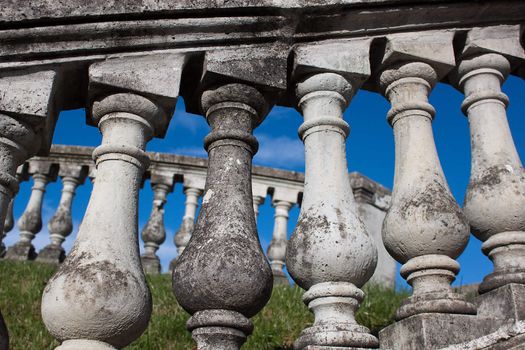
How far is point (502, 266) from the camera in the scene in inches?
105

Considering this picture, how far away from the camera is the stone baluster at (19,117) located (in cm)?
251

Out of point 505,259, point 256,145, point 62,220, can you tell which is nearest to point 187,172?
point 62,220

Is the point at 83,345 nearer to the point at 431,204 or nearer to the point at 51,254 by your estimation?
the point at 431,204

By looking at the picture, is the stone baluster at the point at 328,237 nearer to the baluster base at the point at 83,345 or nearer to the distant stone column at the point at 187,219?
the baluster base at the point at 83,345

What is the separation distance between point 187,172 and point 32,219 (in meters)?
1.94

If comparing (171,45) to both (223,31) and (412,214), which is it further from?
(412,214)

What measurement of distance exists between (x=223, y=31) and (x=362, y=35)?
0.68 meters

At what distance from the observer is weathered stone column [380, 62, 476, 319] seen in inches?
94.1

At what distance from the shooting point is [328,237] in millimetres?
2291

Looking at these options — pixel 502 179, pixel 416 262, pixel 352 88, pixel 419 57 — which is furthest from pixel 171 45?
pixel 502 179

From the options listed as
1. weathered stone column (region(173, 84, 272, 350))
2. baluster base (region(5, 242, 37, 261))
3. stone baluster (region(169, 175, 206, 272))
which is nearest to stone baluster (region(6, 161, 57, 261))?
baluster base (region(5, 242, 37, 261))

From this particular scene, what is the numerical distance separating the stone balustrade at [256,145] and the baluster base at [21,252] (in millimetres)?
4717

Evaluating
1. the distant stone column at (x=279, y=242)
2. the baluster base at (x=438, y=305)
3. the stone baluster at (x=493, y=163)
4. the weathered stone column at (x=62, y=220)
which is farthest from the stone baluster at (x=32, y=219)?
the baluster base at (x=438, y=305)

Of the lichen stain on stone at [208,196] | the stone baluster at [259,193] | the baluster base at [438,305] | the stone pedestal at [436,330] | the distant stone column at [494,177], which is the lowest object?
the stone pedestal at [436,330]
